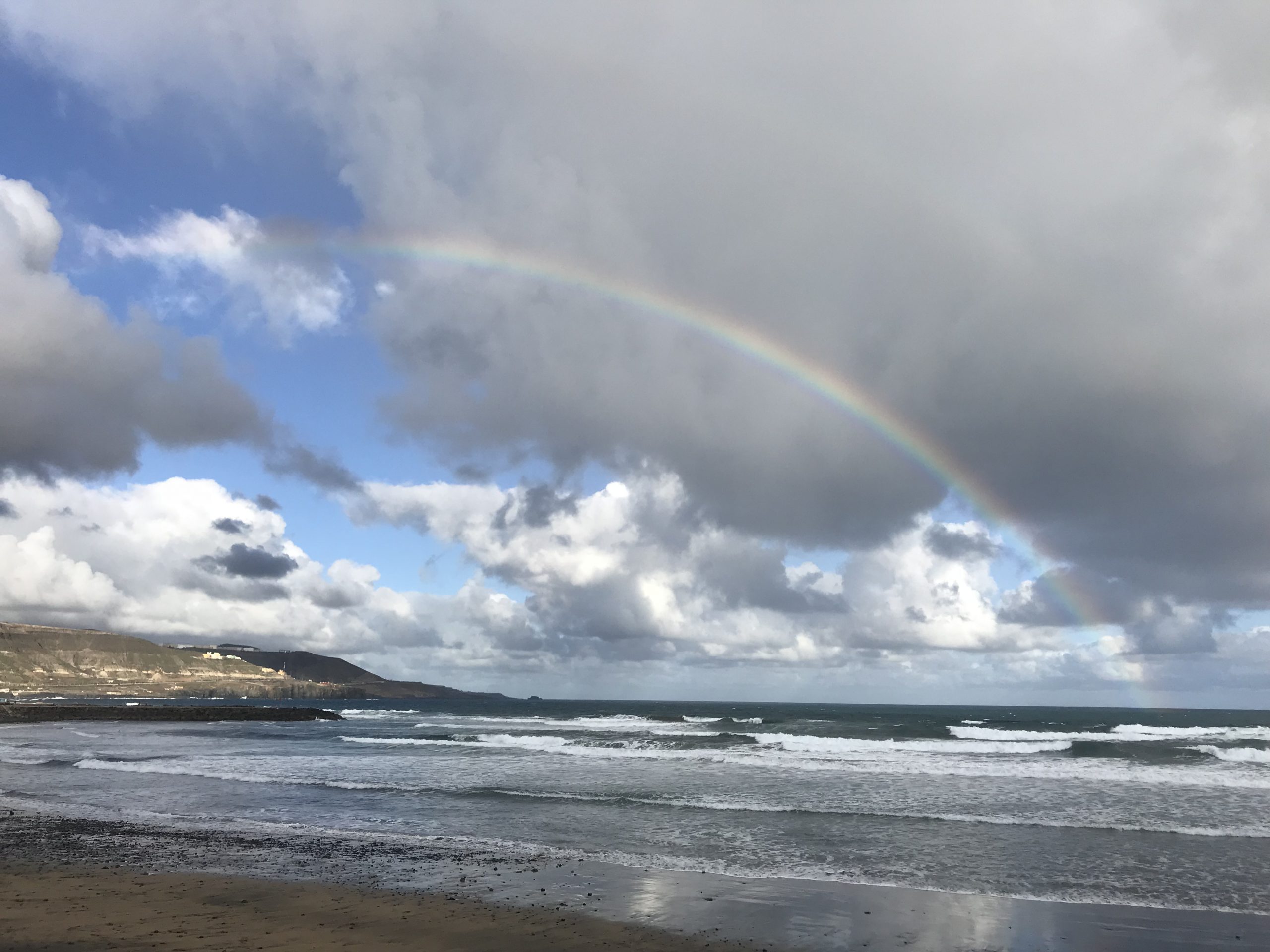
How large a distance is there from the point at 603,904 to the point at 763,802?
42.4 feet

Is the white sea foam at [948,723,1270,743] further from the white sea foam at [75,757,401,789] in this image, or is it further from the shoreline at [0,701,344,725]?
the shoreline at [0,701,344,725]

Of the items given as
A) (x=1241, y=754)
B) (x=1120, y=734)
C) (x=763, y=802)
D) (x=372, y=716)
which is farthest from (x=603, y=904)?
(x=372, y=716)

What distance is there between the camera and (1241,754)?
44.6 m

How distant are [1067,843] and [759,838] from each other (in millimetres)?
7043

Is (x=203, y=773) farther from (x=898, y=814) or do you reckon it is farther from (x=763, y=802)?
(x=898, y=814)

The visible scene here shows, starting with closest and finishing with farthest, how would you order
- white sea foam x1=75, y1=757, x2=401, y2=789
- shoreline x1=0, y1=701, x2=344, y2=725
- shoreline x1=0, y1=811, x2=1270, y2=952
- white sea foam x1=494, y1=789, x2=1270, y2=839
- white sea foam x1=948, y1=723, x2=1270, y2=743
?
shoreline x1=0, y1=811, x2=1270, y2=952 → white sea foam x1=494, y1=789, x2=1270, y2=839 → white sea foam x1=75, y1=757, x2=401, y2=789 → white sea foam x1=948, y1=723, x2=1270, y2=743 → shoreline x1=0, y1=701, x2=344, y2=725

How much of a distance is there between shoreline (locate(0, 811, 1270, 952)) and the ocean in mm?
947

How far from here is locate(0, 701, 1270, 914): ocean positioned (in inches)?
630

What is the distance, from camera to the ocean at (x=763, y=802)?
15992mm

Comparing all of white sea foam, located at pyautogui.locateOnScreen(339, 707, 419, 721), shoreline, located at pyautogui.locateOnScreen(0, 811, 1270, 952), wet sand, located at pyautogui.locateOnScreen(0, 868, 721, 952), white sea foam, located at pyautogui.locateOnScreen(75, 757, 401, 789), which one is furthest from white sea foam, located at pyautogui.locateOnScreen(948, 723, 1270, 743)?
white sea foam, located at pyautogui.locateOnScreen(339, 707, 419, 721)

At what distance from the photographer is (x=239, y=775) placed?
99.8ft

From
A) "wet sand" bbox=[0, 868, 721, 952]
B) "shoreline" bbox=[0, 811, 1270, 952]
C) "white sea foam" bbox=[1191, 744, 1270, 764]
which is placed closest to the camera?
"wet sand" bbox=[0, 868, 721, 952]

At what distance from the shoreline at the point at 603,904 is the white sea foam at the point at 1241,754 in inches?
1457

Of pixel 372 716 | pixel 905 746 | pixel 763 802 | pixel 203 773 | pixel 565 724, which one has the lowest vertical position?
pixel 372 716
